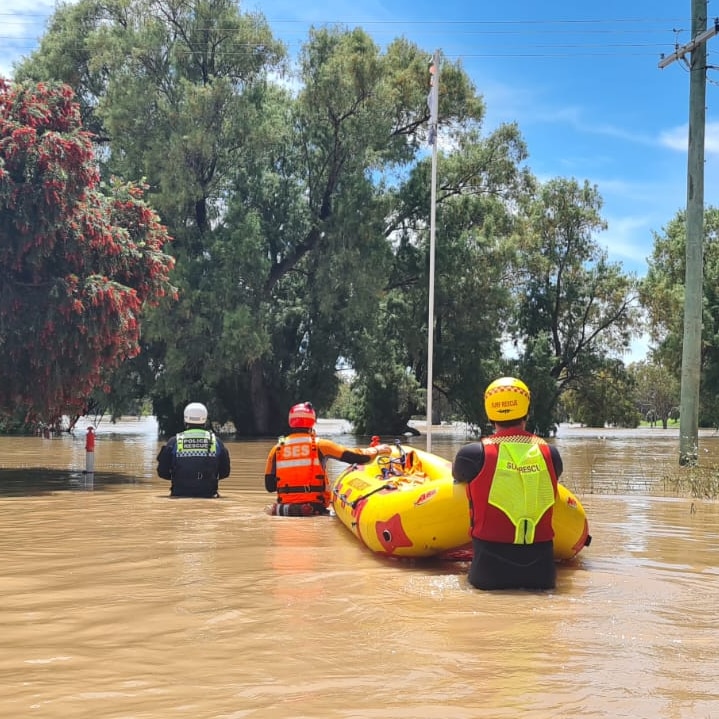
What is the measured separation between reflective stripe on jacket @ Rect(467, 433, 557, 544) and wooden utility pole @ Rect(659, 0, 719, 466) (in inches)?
444

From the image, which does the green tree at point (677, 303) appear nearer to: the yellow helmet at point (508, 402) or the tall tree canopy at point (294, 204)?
the tall tree canopy at point (294, 204)

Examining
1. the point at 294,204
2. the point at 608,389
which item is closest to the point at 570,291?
the point at 608,389

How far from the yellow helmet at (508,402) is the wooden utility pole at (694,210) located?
1125 cm

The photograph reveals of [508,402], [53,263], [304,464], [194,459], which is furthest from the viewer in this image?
[53,263]

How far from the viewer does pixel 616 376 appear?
45781 millimetres

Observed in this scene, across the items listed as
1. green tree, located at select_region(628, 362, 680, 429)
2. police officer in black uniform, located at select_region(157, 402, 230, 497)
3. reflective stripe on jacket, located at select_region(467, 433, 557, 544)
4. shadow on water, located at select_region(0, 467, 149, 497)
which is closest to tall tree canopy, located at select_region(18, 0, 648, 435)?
shadow on water, located at select_region(0, 467, 149, 497)

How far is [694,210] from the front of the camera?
16.8 metres

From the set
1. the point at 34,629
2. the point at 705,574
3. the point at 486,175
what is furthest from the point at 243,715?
the point at 486,175

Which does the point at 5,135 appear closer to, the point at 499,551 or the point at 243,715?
the point at 499,551

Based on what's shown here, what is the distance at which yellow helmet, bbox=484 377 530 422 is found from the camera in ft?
19.7

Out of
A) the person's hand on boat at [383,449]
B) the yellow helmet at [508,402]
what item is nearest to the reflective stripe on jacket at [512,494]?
the yellow helmet at [508,402]

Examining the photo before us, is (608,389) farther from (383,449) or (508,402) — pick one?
(508,402)

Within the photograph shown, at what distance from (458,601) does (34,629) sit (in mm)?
2608

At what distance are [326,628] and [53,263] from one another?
11676mm
